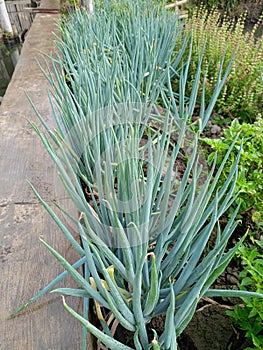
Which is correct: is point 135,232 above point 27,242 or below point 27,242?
above

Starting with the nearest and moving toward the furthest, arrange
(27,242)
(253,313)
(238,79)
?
(253,313) < (27,242) < (238,79)

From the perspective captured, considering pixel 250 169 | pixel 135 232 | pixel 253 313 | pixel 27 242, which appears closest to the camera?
pixel 135 232

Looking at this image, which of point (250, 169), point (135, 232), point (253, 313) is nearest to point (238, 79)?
point (250, 169)

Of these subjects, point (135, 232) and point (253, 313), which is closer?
point (135, 232)

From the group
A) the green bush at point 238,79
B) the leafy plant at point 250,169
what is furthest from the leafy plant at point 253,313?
the green bush at point 238,79

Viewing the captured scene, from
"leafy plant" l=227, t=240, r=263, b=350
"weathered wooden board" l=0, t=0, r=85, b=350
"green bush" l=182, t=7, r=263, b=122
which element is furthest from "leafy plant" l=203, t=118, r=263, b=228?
"weathered wooden board" l=0, t=0, r=85, b=350

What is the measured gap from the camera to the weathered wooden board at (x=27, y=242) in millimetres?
661

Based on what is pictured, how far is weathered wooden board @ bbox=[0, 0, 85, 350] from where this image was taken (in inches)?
26.0

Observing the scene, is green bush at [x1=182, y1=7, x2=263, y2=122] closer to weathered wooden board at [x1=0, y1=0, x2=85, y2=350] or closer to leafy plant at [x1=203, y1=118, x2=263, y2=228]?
leafy plant at [x1=203, y1=118, x2=263, y2=228]

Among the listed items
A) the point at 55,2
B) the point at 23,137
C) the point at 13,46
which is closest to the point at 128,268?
the point at 23,137

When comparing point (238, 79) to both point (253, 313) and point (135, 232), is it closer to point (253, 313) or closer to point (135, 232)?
point (253, 313)

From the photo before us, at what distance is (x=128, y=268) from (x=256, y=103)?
1457mm

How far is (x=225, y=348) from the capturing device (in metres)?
0.86

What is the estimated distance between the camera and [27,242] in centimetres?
86
